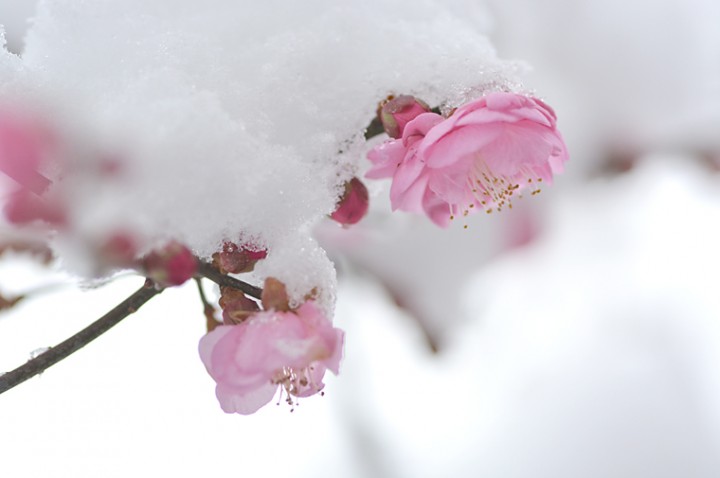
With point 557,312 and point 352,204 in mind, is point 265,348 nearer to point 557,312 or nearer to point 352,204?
point 352,204

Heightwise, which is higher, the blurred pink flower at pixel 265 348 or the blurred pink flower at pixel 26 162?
the blurred pink flower at pixel 26 162

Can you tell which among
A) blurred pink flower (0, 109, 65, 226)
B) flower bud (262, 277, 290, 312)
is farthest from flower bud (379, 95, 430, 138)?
blurred pink flower (0, 109, 65, 226)

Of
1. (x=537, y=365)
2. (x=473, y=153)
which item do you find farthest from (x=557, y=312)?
Answer: (x=473, y=153)

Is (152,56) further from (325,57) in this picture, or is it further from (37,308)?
(37,308)

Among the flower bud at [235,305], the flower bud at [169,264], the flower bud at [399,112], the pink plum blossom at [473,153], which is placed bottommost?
the flower bud at [169,264]

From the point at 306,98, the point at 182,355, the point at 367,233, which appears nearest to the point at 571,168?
the point at 367,233

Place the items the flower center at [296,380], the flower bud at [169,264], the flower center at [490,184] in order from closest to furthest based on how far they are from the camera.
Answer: the flower bud at [169,264], the flower center at [296,380], the flower center at [490,184]

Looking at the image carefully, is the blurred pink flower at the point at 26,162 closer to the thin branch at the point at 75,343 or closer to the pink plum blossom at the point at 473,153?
the thin branch at the point at 75,343

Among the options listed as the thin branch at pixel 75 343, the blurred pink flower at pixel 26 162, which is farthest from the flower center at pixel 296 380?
the blurred pink flower at pixel 26 162
